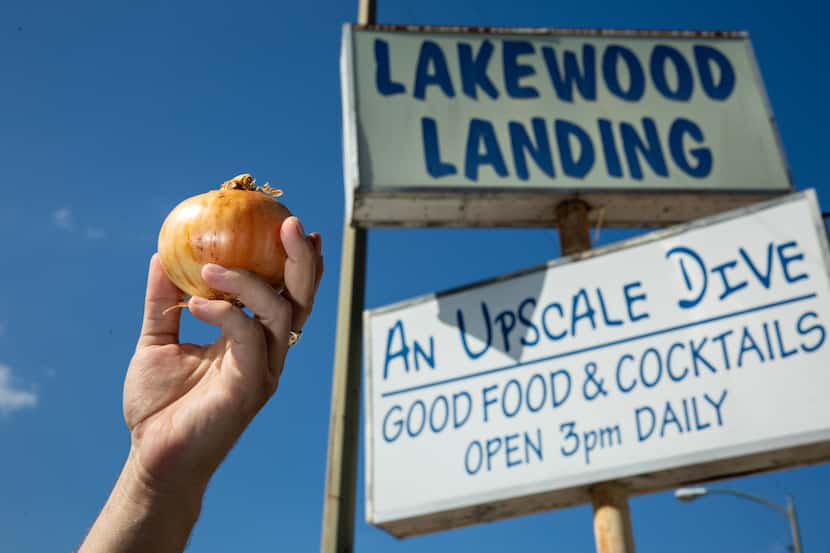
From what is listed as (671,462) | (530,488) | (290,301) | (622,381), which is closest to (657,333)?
(622,381)

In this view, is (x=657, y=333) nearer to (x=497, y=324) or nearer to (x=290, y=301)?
(x=497, y=324)

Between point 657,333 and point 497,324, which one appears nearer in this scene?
point 657,333

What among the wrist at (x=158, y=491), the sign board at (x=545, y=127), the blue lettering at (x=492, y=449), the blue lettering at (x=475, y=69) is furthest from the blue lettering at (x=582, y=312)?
the wrist at (x=158, y=491)

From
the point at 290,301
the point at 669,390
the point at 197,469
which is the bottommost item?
the point at 197,469

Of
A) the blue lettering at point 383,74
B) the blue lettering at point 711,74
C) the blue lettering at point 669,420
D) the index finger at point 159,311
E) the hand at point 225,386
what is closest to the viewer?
the hand at point 225,386

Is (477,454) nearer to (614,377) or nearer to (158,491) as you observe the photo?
(614,377)

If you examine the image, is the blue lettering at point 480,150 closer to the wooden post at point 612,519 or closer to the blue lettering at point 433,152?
the blue lettering at point 433,152

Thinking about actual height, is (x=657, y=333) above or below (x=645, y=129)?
below
